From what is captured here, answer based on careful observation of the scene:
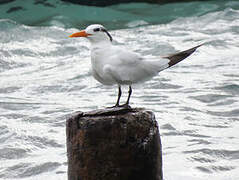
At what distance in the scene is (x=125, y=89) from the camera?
30.2ft

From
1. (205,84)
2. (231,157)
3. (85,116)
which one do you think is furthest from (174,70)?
(85,116)

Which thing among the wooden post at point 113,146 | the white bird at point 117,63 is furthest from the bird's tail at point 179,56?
the wooden post at point 113,146

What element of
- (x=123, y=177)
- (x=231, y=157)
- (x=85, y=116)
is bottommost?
(x=231, y=157)

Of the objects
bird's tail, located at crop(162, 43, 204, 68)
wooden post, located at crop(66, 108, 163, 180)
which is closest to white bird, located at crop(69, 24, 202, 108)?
bird's tail, located at crop(162, 43, 204, 68)

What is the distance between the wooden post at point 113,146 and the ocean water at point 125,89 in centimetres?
29

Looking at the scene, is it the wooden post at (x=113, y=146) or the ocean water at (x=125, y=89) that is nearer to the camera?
the wooden post at (x=113, y=146)

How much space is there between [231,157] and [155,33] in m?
7.14

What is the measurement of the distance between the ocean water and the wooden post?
29cm

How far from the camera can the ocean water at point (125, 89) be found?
20.0ft

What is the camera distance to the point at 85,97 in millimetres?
8852

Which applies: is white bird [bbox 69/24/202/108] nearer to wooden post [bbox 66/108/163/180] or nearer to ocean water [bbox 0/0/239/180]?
wooden post [bbox 66/108/163/180]

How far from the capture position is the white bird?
435cm

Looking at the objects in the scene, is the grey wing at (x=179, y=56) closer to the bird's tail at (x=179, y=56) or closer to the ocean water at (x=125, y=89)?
the bird's tail at (x=179, y=56)

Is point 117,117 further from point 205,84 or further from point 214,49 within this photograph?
point 214,49
